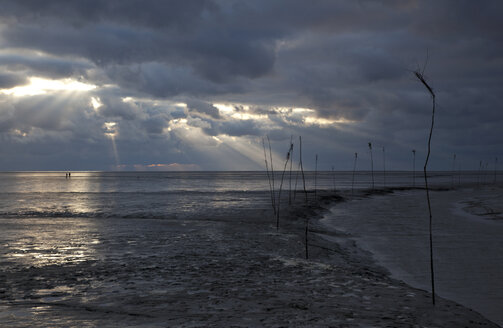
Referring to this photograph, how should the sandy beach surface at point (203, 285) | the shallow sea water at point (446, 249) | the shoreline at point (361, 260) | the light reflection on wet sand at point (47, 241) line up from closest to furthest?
1. the sandy beach surface at point (203, 285)
2. the shoreline at point (361, 260)
3. the shallow sea water at point (446, 249)
4. the light reflection on wet sand at point (47, 241)

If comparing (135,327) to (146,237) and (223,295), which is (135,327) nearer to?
(223,295)

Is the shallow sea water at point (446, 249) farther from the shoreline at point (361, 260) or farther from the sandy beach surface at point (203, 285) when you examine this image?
the sandy beach surface at point (203, 285)

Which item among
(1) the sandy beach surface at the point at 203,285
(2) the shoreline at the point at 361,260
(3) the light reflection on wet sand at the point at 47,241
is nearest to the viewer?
(1) the sandy beach surface at the point at 203,285

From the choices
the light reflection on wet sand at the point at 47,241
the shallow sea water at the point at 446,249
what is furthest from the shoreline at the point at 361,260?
the light reflection on wet sand at the point at 47,241

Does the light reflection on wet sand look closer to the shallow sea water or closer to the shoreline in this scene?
the shoreline

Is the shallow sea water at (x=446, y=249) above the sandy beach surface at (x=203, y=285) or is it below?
below

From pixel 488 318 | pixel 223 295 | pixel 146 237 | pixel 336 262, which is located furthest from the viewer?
pixel 146 237

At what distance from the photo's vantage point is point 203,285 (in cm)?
1009

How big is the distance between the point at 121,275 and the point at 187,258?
2.94 metres

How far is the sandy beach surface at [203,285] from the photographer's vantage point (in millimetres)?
7496

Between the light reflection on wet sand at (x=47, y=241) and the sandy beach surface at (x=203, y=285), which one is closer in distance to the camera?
the sandy beach surface at (x=203, y=285)

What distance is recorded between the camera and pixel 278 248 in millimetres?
15711

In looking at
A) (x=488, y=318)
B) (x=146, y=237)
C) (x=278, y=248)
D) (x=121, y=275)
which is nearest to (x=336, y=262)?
(x=278, y=248)

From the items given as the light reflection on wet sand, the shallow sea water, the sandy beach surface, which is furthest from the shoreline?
the light reflection on wet sand
